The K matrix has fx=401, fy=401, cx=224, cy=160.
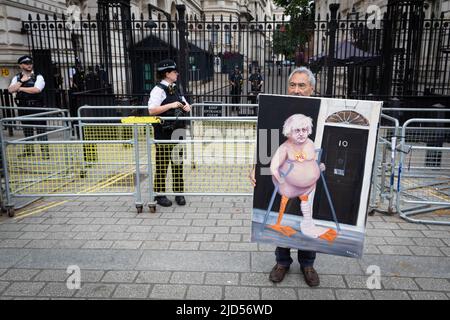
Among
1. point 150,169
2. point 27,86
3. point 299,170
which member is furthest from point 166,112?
point 27,86

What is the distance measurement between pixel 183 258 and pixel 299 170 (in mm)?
1707

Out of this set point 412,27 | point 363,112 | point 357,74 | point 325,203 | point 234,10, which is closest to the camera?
point 363,112

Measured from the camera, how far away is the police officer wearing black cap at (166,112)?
5605 millimetres

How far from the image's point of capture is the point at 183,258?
14.4 feet

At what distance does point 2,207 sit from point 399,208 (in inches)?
221

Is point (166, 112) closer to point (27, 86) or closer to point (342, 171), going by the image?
point (342, 171)

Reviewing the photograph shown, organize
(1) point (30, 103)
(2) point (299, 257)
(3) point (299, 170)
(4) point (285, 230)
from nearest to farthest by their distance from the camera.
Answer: (3) point (299, 170)
(4) point (285, 230)
(2) point (299, 257)
(1) point (30, 103)

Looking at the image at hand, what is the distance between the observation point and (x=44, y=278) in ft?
13.1

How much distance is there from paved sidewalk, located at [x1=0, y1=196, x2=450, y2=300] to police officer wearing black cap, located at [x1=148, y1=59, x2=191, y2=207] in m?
0.43

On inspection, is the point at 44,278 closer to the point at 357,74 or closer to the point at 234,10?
the point at 357,74

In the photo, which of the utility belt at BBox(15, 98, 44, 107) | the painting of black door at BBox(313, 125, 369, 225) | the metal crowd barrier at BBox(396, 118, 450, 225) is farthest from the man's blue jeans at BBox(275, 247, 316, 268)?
the utility belt at BBox(15, 98, 44, 107)

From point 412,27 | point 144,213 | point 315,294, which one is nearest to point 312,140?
point 315,294

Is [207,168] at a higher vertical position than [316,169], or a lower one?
lower

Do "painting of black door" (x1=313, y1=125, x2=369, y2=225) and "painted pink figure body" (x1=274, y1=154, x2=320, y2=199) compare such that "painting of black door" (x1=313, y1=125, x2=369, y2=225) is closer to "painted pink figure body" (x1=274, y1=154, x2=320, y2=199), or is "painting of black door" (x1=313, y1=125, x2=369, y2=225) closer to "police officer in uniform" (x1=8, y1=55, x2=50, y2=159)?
"painted pink figure body" (x1=274, y1=154, x2=320, y2=199)
